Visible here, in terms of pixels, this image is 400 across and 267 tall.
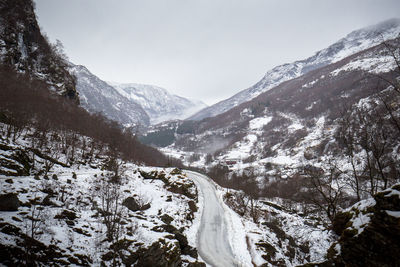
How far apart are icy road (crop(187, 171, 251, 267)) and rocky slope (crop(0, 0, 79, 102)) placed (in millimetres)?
71639

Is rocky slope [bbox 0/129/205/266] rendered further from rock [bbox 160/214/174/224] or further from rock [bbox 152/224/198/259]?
rock [bbox 160/214/174/224]

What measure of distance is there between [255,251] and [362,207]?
2138 centimetres

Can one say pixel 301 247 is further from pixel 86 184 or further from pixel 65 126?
pixel 65 126

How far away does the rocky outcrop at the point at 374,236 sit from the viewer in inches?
245

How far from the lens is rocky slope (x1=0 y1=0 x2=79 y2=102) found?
57272mm

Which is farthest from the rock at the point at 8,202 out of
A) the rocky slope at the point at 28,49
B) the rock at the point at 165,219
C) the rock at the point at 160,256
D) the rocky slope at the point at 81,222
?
the rocky slope at the point at 28,49

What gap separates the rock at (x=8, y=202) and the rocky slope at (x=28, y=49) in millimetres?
63337

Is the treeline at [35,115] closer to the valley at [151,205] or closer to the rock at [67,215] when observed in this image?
the valley at [151,205]

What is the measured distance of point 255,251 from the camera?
979 inches

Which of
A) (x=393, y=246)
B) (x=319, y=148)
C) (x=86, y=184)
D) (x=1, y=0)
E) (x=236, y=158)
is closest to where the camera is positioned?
(x=393, y=246)

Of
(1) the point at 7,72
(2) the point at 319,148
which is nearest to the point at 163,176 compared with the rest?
(1) the point at 7,72

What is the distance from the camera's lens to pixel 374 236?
21.7ft

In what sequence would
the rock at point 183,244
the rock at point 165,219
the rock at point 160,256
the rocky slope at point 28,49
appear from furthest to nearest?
1. the rocky slope at point 28,49
2. the rock at point 165,219
3. the rock at point 183,244
4. the rock at point 160,256

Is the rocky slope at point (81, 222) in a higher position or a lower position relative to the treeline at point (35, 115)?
lower
